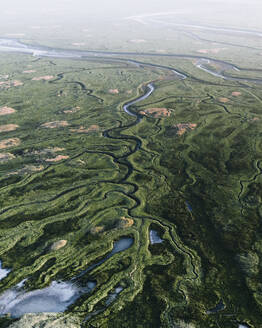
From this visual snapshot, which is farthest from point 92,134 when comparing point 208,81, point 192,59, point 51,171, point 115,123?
point 192,59

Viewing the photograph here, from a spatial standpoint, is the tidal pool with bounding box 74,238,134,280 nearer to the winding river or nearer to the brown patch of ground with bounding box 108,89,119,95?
the winding river

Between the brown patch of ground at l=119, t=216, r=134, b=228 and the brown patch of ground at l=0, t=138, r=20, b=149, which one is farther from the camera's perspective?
the brown patch of ground at l=0, t=138, r=20, b=149

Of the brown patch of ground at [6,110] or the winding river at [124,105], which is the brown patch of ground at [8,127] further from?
the winding river at [124,105]

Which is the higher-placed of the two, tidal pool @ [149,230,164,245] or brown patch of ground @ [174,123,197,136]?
brown patch of ground @ [174,123,197,136]

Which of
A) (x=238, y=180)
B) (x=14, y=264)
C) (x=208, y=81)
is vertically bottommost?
(x=14, y=264)

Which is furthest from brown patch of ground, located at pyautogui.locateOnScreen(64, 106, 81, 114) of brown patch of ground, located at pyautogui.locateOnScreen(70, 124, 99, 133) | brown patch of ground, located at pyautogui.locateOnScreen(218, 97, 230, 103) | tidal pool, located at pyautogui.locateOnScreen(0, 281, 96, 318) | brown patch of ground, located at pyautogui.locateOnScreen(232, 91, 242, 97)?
tidal pool, located at pyautogui.locateOnScreen(0, 281, 96, 318)

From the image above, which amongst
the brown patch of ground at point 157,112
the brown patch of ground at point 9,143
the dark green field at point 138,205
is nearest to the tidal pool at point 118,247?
the dark green field at point 138,205

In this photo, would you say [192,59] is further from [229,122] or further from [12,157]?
[12,157]
